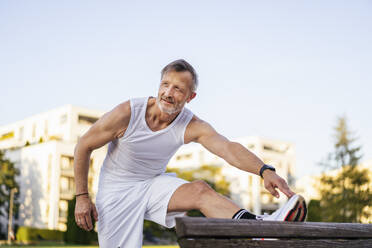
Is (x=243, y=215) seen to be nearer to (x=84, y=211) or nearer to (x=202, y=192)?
(x=202, y=192)

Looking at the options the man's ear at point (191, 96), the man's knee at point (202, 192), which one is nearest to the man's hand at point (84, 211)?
the man's knee at point (202, 192)

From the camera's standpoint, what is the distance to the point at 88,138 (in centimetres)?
381

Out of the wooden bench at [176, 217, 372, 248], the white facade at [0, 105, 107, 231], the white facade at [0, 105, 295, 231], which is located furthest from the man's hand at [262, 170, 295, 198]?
the white facade at [0, 105, 295, 231]

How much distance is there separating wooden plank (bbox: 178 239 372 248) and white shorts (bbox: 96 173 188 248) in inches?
68.3

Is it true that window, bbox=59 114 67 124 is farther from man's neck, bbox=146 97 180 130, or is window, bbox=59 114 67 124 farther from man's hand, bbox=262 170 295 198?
man's hand, bbox=262 170 295 198

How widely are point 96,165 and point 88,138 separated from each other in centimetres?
4566

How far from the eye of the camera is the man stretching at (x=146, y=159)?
3709 mm

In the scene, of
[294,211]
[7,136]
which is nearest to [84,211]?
[294,211]

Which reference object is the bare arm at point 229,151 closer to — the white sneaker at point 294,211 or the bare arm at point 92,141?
the white sneaker at point 294,211

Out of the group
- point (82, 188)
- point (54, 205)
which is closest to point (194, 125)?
point (82, 188)

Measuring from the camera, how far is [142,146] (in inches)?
153

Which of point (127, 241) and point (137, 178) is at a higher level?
point (137, 178)

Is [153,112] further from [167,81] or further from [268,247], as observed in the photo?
[268,247]

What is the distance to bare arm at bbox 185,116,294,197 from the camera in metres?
3.13
